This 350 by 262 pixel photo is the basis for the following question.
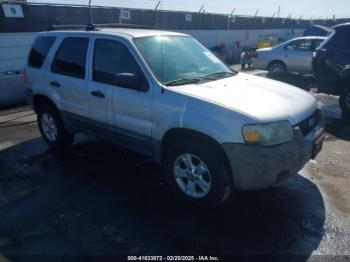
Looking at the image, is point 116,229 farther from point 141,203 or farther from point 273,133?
point 273,133

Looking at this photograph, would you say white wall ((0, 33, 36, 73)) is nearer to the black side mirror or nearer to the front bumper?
the black side mirror

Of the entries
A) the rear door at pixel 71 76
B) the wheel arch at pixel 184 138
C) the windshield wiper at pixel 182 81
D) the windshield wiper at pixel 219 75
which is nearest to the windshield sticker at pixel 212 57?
the windshield wiper at pixel 219 75

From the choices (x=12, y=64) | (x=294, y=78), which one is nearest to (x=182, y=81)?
(x=12, y=64)

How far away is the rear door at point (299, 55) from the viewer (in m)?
11.8

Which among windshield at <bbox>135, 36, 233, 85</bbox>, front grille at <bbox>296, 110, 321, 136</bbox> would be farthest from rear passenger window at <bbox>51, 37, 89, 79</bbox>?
front grille at <bbox>296, 110, 321, 136</bbox>

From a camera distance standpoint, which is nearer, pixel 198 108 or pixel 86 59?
pixel 198 108

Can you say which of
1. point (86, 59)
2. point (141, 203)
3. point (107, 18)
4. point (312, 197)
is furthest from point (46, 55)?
point (107, 18)

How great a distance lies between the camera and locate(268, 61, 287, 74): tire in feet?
41.0

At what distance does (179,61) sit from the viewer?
4.20 metres

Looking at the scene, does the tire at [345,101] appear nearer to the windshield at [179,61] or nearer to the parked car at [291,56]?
the windshield at [179,61]

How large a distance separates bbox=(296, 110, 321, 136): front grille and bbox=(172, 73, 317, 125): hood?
0.18ft

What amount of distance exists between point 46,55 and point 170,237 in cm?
365

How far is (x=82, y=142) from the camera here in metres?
6.04

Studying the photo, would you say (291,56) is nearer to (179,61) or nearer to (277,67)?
(277,67)
